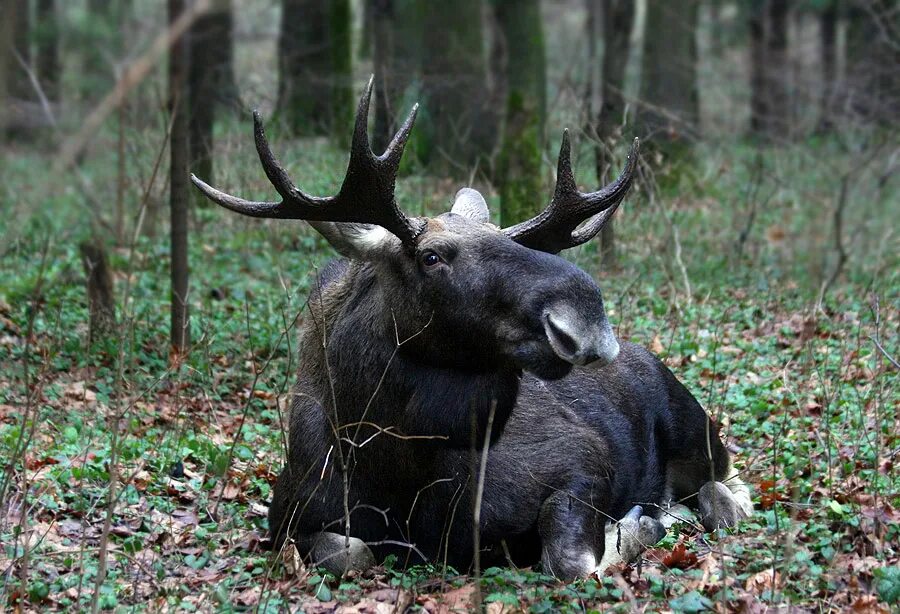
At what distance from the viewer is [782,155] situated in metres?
18.8

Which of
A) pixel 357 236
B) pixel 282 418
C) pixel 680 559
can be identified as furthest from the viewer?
pixel 282 418

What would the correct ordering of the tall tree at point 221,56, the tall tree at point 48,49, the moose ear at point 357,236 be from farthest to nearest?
the tall tree at point 48,49
the tall tree at point 221,56
the moose ear at point 357,236

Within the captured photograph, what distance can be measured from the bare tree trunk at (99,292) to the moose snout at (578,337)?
16.8 feet

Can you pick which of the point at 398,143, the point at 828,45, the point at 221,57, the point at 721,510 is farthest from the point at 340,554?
the point at 828,45

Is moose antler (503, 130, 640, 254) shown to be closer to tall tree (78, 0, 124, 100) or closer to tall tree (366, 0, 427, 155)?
tall tree (366, 0, 427, 155)

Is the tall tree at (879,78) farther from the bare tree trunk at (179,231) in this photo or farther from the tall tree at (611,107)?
the bare tree trunk at (179,231)

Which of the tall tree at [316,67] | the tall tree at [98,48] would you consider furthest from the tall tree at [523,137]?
the tall tree at [98,48]

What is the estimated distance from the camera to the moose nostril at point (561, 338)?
4.71 meters

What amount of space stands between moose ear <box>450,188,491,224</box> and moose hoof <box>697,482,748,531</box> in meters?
1.89

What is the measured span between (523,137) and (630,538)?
6962mm

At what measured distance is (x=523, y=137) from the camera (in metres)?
12.2

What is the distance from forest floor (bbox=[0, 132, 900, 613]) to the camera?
16.2ft

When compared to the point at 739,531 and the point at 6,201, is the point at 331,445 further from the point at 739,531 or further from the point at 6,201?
the point at 6,201

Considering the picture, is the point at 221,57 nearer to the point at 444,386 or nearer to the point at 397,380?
the point at 397,380
